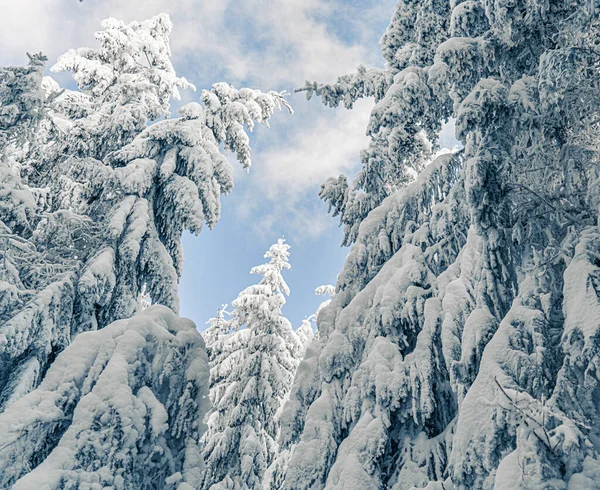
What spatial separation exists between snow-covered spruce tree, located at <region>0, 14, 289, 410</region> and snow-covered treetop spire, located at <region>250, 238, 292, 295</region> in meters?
8.61

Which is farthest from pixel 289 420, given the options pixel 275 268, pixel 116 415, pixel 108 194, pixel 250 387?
pixel 275 268

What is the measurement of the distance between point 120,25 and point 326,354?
11.7 metres

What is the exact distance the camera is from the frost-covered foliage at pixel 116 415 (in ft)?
13.4

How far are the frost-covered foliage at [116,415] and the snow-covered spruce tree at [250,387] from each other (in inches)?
352

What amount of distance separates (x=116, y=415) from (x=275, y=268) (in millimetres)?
15306

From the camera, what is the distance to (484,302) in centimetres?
430

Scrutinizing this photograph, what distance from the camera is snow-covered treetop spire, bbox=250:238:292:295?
19125mm

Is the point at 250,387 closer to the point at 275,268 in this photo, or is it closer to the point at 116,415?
the point at 275,268

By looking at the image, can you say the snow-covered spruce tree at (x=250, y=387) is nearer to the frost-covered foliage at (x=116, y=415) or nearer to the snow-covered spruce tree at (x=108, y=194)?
the snow-covered spruce tree at (x=108, y=194)

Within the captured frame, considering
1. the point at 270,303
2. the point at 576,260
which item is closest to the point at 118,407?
the point at 576,260

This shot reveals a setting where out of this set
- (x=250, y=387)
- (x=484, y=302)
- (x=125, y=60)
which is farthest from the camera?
(x=250, y=387)

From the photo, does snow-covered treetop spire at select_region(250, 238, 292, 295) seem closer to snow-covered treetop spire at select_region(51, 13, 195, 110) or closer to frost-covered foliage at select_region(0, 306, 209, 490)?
snow-covered treetop spire at select_region(51, 13, 195, 110)

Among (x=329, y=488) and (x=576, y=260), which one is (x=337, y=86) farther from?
(x=329, y=488)

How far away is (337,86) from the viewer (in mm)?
7711
